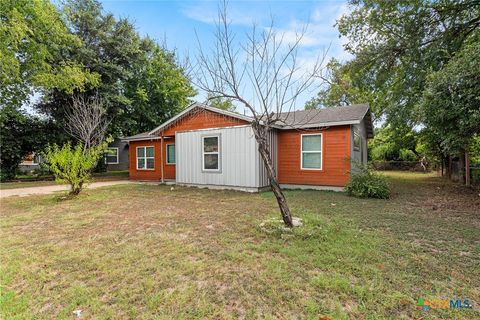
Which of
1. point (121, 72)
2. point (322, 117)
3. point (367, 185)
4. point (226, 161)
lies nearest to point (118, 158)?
point (121, 72)

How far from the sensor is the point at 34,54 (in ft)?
40.4

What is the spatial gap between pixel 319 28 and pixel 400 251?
4.62 meters

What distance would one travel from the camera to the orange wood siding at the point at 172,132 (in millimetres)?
9781

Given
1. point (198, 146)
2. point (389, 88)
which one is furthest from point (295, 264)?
point (389, 88)

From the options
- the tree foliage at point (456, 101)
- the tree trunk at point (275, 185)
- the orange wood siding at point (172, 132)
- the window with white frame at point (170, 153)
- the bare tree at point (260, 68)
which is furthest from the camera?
the window with white frame at point (170, 153)

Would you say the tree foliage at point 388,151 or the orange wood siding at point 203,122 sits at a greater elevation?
the orange wood siding at point 203,122

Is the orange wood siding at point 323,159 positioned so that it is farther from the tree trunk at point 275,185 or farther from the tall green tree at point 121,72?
the tall green tree at point 121,72

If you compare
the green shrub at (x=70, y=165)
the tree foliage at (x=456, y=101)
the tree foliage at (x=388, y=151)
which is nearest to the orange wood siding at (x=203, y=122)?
the green shrub at (x=70, y=165)

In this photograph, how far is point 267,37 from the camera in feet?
15.8

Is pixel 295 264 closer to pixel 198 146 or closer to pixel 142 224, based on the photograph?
pixel 142 224

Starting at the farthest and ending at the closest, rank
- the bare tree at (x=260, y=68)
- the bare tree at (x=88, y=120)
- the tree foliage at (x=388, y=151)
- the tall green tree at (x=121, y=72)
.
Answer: the tree foliage at (x=388, y=151) < the tall green tree at (x=121, y=72) < the bare tree at (x=88, y=120) < the bare tree at (x=260, y=68)

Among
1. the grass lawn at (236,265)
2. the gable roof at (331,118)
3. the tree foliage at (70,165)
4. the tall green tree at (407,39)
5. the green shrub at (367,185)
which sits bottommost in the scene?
the grass lawn at (236,265)

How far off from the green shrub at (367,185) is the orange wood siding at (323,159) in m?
0.68

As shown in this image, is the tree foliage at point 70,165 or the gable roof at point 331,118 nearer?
the tree foliage at point 70,165
